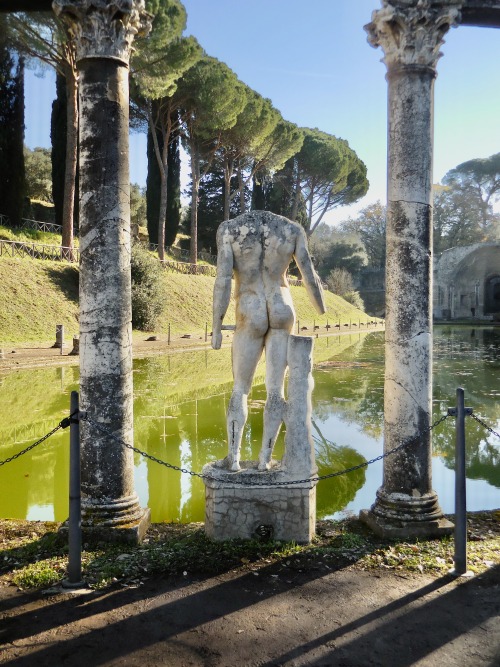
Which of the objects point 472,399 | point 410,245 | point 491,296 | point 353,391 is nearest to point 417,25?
point 410,245

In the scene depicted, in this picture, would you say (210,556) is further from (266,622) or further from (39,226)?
(39,226)

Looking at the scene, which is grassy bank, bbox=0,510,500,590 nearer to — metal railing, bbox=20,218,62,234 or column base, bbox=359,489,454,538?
column base, bbox=359,489,454,538

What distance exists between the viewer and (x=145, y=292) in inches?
846

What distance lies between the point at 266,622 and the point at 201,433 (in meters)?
5.17

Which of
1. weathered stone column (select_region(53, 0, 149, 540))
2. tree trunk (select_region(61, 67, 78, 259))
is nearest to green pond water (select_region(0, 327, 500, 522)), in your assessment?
weathered stone column (select_region(53, 0, 149, 540))

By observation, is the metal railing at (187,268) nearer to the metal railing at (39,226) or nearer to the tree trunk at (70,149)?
the metal railing at (39,226)

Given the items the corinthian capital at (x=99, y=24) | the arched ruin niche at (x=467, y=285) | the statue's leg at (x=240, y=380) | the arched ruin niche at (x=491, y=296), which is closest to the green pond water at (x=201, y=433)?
the statue's leg at (x=240, y=380)

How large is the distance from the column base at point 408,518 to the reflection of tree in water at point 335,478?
109 cm

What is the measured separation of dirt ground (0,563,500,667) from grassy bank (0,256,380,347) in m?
Answer: 14.4

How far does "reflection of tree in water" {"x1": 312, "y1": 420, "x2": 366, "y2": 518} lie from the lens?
5641 millimetres

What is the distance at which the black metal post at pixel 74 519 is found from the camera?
3422mm

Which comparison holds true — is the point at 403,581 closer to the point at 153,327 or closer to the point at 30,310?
the point at 30,310

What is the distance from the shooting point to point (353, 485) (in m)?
6.25

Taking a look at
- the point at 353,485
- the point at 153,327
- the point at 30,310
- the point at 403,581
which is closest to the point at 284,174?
the point at 153,327
